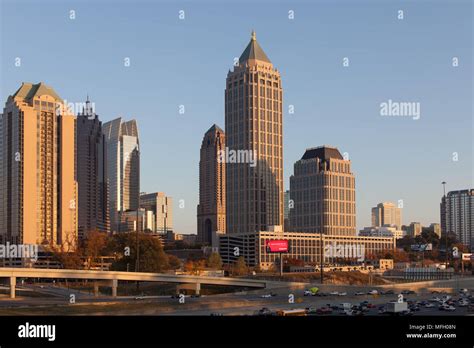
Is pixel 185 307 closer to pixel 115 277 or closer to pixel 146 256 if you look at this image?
pixel 115 277

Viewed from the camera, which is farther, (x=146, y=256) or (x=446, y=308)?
(x=146, y=256)

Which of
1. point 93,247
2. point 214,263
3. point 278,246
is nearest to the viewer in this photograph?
point 278,246

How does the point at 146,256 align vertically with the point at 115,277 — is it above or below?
above

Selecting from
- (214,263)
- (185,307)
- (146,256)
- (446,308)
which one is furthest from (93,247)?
(446,308)

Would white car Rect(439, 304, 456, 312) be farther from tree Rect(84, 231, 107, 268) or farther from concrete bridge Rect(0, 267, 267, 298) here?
tree Rect(84, 231, 107, 268)

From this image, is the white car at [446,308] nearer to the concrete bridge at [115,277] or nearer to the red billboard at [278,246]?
the concrete bridge at [115,277]

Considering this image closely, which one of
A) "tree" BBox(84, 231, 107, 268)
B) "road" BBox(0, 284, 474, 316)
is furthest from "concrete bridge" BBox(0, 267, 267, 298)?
"tree" BBox(84, 231, 107, 268)
